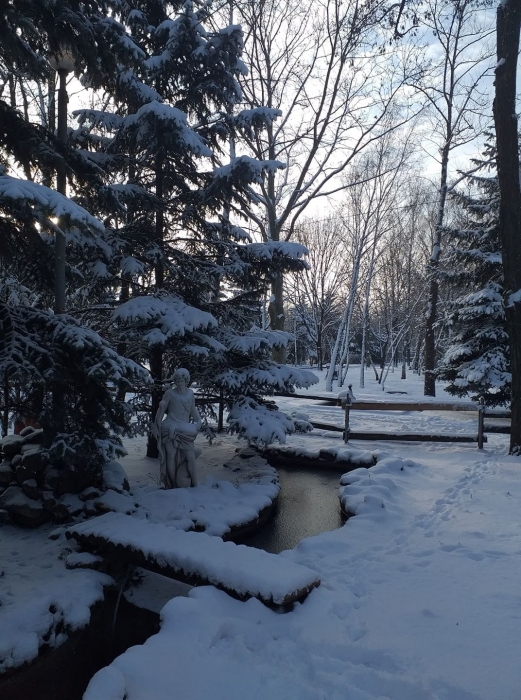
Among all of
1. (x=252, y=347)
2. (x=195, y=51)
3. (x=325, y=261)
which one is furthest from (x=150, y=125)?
(x=325, y=261)

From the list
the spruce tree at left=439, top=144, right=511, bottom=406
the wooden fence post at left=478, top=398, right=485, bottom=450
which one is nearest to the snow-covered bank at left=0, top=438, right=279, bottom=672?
the wooden fence post at left=478, top=398, right=485, bottom=450

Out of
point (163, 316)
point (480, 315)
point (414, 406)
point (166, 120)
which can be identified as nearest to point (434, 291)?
point (480, 315)

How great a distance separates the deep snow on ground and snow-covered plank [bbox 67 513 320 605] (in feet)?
0.45

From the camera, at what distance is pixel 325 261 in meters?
26.9

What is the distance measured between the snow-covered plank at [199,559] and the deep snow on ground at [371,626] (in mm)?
137

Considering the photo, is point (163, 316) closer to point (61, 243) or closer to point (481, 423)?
point (61, 243)

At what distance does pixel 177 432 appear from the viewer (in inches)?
249

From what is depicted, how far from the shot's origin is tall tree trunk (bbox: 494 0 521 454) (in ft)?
27.6

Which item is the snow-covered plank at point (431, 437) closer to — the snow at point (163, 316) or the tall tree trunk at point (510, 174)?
the tall tree trunk at point (510, 174)

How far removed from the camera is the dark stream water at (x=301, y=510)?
6086mm

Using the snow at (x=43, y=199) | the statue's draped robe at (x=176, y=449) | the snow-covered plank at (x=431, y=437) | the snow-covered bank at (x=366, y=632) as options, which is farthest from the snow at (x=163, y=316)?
the snow-covered plank at (x=431, y=437)

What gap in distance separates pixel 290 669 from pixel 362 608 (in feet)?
3.58

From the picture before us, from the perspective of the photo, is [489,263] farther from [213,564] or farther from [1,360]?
[1,360]

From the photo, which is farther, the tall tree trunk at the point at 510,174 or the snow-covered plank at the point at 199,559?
the tall tree trunk at the point at 510,174
